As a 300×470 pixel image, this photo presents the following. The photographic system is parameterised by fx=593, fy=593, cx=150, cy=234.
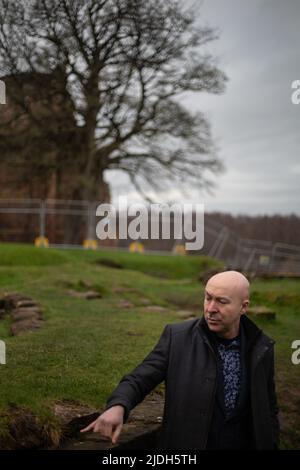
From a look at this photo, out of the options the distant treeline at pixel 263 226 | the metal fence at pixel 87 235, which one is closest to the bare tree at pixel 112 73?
the metal fence at pixel 87 235

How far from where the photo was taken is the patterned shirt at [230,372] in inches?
141

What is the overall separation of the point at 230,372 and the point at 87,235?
20.1 m

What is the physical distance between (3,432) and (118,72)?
13681 millimetres

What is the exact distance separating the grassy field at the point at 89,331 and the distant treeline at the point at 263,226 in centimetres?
2483

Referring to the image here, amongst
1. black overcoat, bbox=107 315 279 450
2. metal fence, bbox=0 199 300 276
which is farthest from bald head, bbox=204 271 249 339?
metal fence, bbox=0 199 300 276

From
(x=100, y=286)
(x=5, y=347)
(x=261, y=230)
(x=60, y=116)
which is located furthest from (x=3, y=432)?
(x=261, y=230)

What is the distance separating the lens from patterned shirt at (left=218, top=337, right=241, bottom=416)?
3582 mm

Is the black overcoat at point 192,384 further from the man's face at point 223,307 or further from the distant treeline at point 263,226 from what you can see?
the distant treeline at point 263,226

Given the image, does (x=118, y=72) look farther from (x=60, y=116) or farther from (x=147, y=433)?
(x=147, y=433)

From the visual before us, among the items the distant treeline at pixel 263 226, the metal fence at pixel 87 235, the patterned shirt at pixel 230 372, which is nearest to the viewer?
the patterned shirt at pixel 230 372

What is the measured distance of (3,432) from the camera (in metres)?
3.89

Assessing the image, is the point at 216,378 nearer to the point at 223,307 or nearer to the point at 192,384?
the point at 192,384

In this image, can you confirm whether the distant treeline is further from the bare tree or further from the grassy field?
the grassy field

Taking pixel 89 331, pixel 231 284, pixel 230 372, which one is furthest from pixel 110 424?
pixel 89 331
